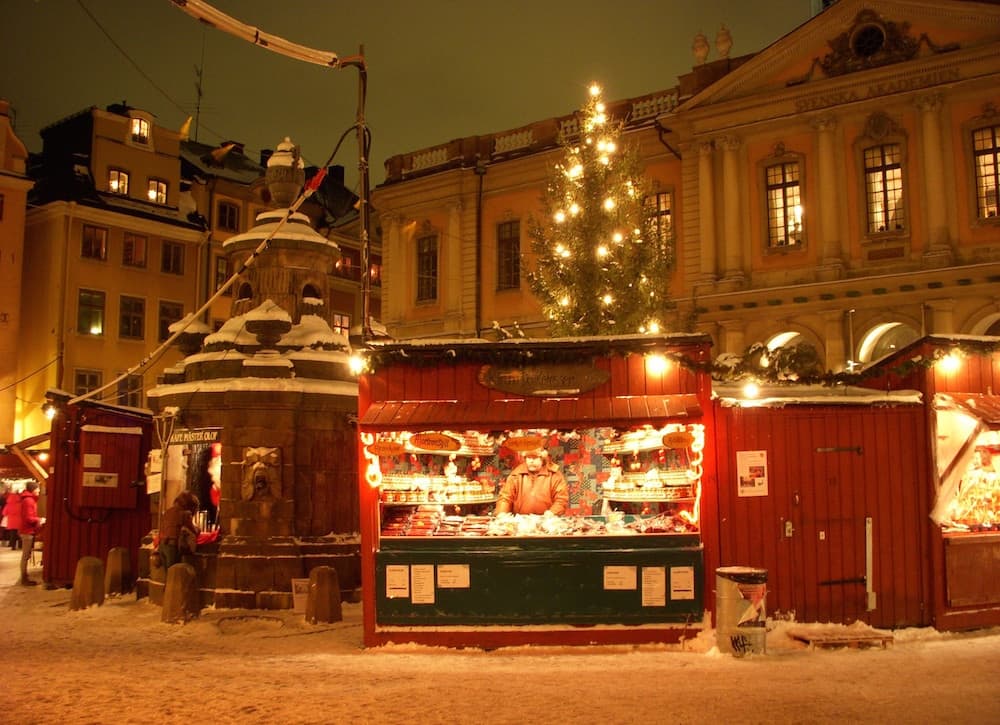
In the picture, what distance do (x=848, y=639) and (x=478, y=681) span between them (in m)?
4.09

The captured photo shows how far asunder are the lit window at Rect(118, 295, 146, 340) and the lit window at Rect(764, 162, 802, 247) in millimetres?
24254

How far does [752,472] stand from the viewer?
37.7 ft

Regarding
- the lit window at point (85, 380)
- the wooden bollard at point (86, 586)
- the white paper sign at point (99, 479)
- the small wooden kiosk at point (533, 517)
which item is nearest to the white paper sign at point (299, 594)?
the small wooden kiosk at point (533, 517)

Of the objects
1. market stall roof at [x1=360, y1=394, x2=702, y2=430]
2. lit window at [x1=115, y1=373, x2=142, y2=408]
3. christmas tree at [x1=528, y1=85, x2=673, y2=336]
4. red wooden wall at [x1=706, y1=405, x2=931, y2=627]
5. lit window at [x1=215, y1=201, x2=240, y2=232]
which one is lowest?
red wooden wall at [x1=706, y1=405, x2=931, y2=627]

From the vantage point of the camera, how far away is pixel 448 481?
39.9 feet

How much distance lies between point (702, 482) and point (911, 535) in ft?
8.59

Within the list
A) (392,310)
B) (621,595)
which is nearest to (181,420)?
(621,595)

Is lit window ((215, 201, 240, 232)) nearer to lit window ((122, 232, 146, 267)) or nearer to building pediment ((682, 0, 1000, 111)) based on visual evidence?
lit window ((122, 232, 146, 267))

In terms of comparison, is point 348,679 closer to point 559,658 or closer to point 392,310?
point 559,658

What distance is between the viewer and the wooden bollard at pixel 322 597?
42.0 ft

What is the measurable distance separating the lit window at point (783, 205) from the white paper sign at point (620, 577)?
1840 cm

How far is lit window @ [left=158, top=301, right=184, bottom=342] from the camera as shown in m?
39.0

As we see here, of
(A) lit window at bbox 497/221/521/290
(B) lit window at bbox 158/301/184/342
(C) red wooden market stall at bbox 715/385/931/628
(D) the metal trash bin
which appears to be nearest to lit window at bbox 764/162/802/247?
(A) lit window at bbox 497/221/521/290

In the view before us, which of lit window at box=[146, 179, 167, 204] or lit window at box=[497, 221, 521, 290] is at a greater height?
lit window at box=[146, 179, 167, 204]
